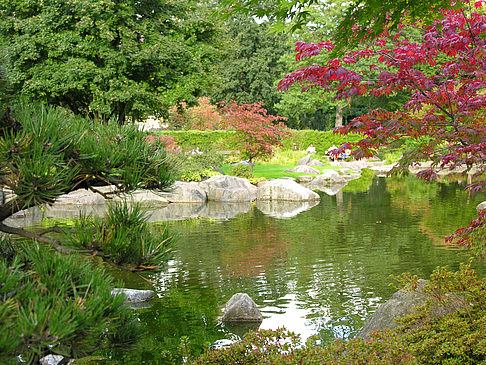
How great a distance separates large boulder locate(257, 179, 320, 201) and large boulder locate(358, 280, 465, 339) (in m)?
12.2

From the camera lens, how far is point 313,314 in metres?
5.84

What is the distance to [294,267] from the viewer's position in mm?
8062

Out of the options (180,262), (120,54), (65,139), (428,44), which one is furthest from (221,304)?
(120,54)

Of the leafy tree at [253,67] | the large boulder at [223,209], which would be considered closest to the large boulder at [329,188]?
the large boulder at [223,209]

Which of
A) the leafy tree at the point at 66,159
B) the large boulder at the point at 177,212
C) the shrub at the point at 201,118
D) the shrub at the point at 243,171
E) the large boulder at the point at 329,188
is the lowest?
the large boulder at the point at 177,212

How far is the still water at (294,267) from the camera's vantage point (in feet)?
18.0

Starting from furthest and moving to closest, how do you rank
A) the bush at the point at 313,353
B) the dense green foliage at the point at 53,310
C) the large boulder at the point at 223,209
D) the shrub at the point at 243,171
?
the shrub at the point at 243,171, the large boulder at the point at 223,209, the bush at the point at 313,353, the dense green foliage at the point at 53,310

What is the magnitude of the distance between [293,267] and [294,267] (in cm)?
2

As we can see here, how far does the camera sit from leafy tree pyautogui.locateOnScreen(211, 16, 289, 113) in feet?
140

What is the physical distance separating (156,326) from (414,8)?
4.14 metres

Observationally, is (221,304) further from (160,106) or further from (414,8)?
(160,106)

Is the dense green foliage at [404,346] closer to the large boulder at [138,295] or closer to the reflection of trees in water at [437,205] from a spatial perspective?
the large boulder at [138,295]

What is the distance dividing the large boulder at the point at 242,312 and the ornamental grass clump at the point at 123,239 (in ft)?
10.7

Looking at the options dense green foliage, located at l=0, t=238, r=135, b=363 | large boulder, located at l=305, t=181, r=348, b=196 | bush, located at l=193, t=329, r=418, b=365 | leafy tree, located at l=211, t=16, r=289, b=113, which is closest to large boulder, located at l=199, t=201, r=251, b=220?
large boulder, located at l=305, t=181, r=348, b=196
